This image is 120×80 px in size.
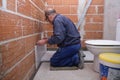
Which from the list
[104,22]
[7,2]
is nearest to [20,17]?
[7,2]

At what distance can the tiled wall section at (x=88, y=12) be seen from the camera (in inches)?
129

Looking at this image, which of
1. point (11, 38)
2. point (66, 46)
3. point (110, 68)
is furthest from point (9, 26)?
point (66, 46)

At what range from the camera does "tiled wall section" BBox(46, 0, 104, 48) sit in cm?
327

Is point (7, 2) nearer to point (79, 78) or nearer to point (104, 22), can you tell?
point (79, 78)

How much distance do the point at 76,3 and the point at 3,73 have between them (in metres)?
2.54

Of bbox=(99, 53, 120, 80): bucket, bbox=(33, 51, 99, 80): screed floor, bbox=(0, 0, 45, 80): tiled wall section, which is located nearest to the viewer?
bbox=(0, 0, 45, 80): tiled wall section

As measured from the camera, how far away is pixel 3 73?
1.00 meters

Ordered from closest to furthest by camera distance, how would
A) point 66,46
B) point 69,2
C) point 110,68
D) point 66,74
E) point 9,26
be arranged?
point 9,26
point 110,68
point 66,74
point 66,46
point 69,2

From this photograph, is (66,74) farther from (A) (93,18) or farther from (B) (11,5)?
(A) (93,18)

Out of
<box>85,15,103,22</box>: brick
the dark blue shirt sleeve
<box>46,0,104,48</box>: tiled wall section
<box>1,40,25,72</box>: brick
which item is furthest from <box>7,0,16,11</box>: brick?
<box>85,15,103,22</box>: brick

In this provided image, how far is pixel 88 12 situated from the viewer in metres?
3.29

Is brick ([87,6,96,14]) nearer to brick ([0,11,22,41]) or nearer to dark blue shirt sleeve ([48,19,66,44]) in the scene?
dark blue shirt sleeve ([48,19,66,44])

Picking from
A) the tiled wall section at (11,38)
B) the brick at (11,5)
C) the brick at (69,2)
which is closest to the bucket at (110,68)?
the tiled wall section at (11,38)

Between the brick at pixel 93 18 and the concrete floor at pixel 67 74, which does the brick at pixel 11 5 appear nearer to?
the concrete floor at pixel 67 74
